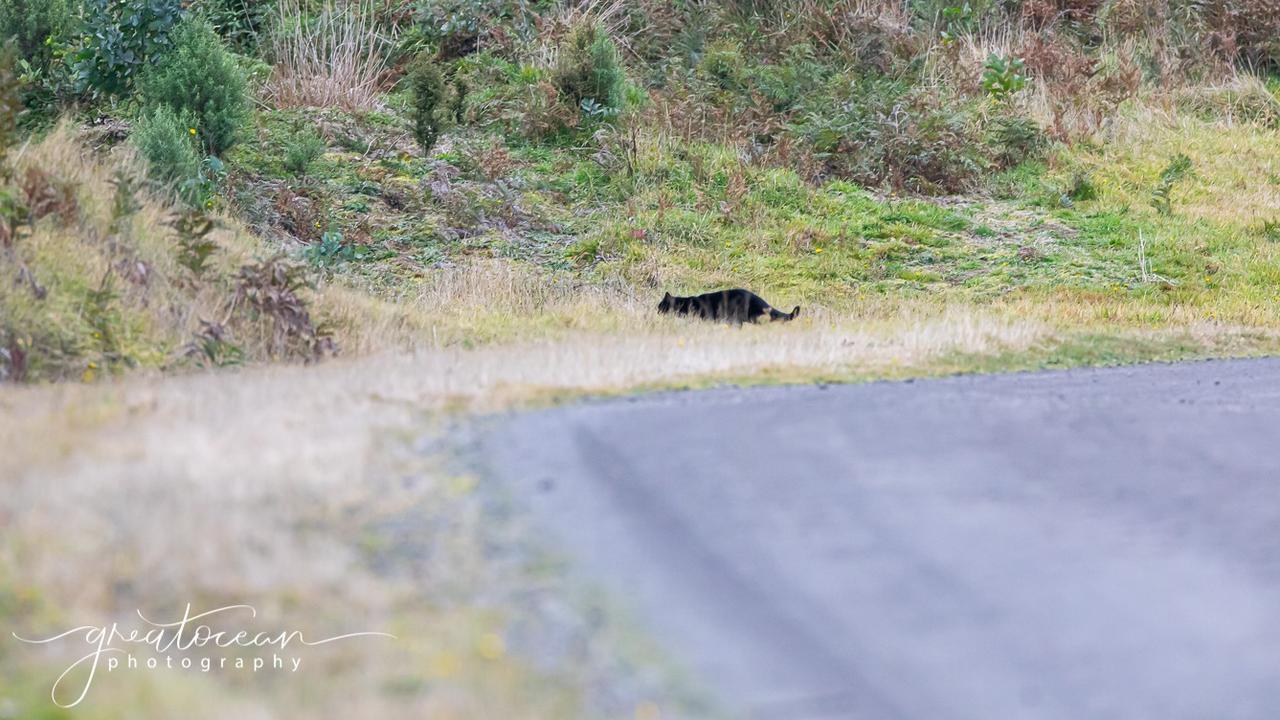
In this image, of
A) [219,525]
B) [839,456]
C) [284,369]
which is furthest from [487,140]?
[219,525]

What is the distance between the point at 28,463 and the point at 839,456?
10.5ft

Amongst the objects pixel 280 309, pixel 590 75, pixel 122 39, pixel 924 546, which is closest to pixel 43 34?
pixel 122 39

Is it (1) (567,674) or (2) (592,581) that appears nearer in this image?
(1) (567,674)

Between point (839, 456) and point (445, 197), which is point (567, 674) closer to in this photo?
point (839, 456)

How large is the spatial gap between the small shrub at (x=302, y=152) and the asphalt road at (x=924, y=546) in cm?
766

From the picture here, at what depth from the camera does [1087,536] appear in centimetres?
533

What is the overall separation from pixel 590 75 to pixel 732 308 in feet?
19.0

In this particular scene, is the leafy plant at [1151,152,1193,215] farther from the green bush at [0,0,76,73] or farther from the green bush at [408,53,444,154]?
the green bush at [0,0,76,73]

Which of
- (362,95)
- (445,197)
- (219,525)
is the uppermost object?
(362,95)

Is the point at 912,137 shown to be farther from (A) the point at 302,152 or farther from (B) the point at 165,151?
(B) the point at 165,151

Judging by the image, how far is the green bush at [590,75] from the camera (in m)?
15.2

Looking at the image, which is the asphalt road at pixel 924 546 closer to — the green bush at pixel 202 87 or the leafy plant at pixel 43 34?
the green bush at pixel 202 87

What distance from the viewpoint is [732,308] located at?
34.1ft

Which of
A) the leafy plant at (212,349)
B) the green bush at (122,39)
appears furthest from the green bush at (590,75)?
the leafy plant at (212,349)
